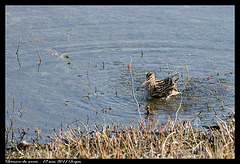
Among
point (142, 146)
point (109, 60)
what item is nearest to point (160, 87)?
point (109, 60)

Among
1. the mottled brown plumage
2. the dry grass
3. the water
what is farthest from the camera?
the mottled brown plumage

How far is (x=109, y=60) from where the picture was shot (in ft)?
37.9

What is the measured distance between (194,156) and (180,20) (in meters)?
9.20

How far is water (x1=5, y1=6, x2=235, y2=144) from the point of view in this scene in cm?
865

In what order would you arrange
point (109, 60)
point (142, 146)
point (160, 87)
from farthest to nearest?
point (109, 60)
point (160, 87)
point (142, 146)

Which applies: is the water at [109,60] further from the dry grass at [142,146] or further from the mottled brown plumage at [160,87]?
the dry grass at [142,146]

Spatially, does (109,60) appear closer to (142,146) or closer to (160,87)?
(160,87)

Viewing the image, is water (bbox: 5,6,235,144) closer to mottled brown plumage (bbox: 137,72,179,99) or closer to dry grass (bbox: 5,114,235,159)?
mottled brown plumage (bbox: 137,72,179,99)

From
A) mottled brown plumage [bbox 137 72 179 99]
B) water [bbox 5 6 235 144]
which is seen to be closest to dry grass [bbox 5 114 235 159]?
water [bbox 5 6 235 144]

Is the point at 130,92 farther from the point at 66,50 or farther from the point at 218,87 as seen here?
the point at 66,50

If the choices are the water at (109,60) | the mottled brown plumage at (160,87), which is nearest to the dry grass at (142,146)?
the water at (109,60)

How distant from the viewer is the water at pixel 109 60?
8648mm

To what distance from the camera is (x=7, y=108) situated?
857cm

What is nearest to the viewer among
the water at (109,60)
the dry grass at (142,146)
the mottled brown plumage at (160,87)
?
the dry grass at (142,146)
